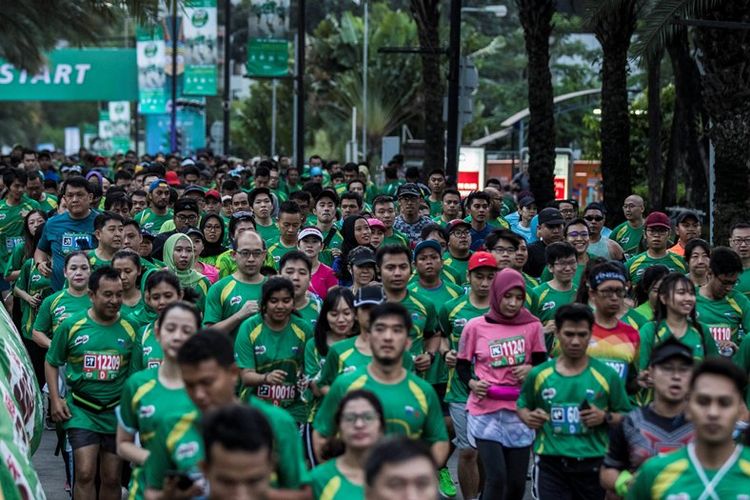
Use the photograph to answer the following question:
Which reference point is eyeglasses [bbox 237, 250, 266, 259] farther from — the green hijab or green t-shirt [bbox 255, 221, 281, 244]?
green t-shirt [bbox 255, 221, 281, 244]

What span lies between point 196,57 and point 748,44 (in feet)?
95.7

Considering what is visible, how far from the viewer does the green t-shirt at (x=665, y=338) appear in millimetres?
9422

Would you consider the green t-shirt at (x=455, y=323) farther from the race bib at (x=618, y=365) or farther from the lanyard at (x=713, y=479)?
the lanyard at (x=713, y=479)

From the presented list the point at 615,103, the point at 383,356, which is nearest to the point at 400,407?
the point at 383,356

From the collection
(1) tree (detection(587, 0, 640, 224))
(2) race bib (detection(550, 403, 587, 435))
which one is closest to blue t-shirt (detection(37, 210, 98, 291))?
(2) race bib (detection(550, 403, 587, 435))

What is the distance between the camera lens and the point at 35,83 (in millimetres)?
52094

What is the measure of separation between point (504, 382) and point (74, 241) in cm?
536

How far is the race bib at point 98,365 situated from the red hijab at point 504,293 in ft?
7.73

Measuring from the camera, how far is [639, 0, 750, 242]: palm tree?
1688 cm

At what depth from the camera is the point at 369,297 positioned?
9.63 meters

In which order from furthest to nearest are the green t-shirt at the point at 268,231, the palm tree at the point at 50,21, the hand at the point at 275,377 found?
the palm tree at the point at 50,21 → the green t-shirt at the point at 268,231 → the hand at the point at 275,377

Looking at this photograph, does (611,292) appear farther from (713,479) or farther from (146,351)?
(713,479)

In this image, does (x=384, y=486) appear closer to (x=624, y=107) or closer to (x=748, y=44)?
(x=748, y=44)

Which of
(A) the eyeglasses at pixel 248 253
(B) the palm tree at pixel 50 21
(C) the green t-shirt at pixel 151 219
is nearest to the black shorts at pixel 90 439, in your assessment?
(A) the eyeglasses at pixel 248 253
